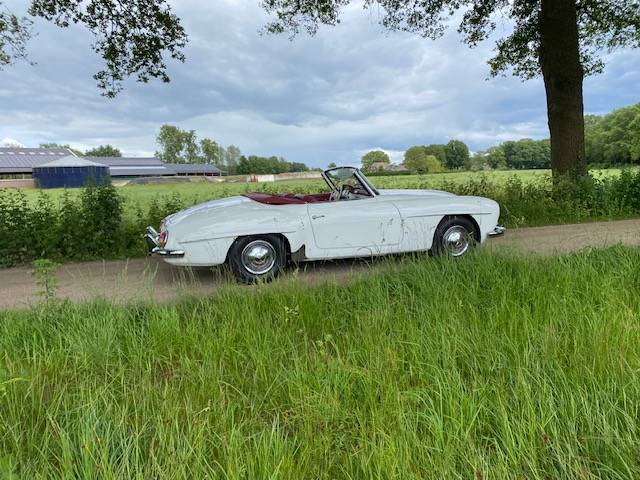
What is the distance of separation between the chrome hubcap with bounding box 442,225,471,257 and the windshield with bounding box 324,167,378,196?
112cm

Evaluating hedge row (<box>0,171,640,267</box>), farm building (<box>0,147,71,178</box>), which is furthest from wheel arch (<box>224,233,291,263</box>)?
farm building (<box>0,147,71,178</box>)

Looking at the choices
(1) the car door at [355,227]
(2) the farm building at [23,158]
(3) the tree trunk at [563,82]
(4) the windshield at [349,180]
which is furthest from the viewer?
(2) the farm building at [23,158]

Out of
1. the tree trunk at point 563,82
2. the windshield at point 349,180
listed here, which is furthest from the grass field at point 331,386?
the tree trunk at point 563,82

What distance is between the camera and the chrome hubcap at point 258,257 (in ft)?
14.5

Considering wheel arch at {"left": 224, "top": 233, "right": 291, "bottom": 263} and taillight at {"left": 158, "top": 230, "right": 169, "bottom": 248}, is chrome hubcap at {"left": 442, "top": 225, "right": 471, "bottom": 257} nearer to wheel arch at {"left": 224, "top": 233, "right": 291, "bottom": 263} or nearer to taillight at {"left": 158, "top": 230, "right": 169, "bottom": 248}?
wheel arch at {"left": 224, "top": 233, "right": 291, "bottom": 263}

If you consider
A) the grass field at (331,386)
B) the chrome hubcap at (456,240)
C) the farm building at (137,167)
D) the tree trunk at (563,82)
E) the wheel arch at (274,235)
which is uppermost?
the farm building at (137,167)

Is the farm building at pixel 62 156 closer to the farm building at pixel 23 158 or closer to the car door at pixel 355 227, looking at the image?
the farm building at pixel 23 158

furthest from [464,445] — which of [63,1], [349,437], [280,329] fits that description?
[63,1]

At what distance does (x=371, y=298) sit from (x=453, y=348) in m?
1.02

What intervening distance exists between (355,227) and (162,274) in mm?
2668

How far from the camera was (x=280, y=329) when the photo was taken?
2.79 m

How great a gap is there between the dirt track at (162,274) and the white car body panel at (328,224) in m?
0.31

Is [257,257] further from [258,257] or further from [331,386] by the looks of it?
[331,386]

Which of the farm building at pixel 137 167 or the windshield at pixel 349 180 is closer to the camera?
the windshield at pixel 349 180
